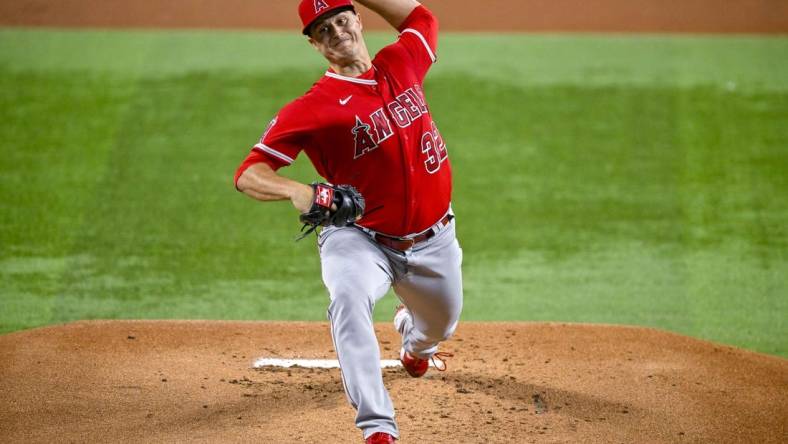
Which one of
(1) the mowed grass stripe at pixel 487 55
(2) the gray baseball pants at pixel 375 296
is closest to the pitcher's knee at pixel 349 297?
(2) the gray baseball pants at pixel 375 296

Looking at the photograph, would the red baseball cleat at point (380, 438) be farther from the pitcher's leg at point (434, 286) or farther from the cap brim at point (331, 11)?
the cap brim at point (331, 11)

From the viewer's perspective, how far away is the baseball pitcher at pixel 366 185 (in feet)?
12.2

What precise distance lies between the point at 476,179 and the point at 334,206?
392 cm

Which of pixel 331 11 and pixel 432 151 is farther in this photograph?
pixel 432 151

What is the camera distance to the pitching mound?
4121 millimetres

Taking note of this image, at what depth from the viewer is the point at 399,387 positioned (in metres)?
4.68

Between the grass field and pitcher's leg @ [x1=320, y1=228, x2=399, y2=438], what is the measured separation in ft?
6.89

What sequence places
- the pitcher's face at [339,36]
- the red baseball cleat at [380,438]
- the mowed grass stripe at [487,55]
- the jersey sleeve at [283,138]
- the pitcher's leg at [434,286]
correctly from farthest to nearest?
the mowed grass stripe at [487,55], the pitcher's leg at [434,286], the pitcher's face at [339,36], the jersey sleeve at [283,138], the red baseball cleat at [380,438]

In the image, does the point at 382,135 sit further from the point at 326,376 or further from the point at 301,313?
the point at 301,313

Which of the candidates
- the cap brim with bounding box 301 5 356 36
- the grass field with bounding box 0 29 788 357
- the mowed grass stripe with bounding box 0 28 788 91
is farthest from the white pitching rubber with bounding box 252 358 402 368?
the mowed grass stripe with bounding box 0 28 788 91

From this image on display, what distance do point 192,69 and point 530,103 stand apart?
313 cm

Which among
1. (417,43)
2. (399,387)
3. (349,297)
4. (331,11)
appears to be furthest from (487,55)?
(349,297)

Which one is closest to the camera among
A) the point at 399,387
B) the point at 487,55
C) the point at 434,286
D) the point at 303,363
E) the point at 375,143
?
the point at 375,143

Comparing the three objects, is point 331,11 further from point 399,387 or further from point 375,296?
point 399,387
